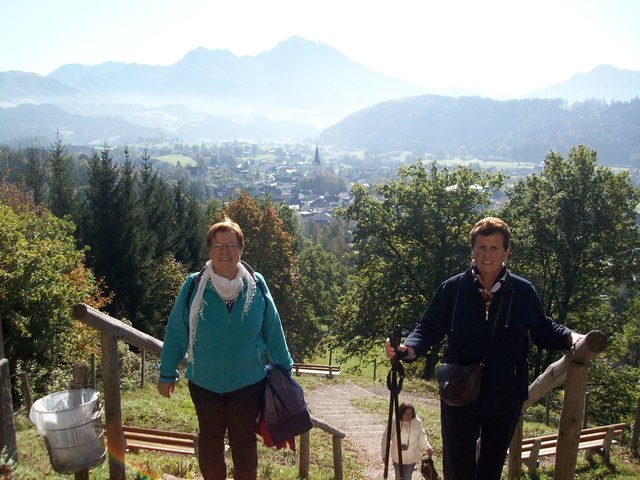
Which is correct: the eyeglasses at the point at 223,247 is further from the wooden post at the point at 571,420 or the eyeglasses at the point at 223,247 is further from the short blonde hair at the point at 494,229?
the wooden post at the point at 571,420

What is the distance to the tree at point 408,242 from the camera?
21.2m

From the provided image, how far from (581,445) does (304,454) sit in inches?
208

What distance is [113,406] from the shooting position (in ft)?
14.0

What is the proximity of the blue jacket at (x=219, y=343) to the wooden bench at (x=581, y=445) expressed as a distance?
5.63m

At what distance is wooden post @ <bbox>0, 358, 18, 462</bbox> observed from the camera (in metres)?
3.96

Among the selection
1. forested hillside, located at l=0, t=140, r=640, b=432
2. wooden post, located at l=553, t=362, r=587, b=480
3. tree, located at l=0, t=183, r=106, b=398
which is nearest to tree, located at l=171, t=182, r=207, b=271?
forested hillside, located at l=0, t=140, r=640, b=432

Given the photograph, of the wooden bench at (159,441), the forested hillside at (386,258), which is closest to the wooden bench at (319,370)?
the forested hillside at (386,258)

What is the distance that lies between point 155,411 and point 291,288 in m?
22.0

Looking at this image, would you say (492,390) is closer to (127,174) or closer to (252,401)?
(252,401)

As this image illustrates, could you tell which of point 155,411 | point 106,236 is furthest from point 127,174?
point 155,411

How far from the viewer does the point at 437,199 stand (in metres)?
21.6

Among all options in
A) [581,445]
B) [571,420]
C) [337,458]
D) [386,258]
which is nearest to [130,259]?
[386,258]

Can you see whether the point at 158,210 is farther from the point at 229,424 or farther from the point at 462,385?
the point at 462,385

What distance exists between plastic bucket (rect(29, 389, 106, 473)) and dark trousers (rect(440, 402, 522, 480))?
256cm
